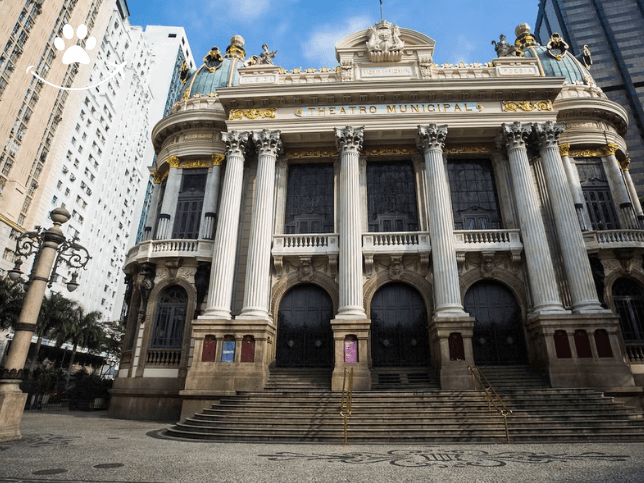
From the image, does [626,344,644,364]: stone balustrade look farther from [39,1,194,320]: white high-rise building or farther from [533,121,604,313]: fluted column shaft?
[39,1,194,320]: white high-rise building

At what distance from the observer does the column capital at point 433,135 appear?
2025 centimetres

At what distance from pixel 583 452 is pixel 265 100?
65.1 ft

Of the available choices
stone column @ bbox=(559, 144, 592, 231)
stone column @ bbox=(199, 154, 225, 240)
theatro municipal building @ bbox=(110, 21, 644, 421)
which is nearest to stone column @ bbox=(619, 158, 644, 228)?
theatro municipal building @ bbox=(110, 21, 644, 421)

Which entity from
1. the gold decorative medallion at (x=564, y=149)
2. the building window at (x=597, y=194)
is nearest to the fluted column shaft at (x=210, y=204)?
the gold decorative medallion at (x=564, y=149)

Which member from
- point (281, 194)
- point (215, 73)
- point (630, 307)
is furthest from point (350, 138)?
point (630, 307)

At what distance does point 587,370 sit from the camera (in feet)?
51.1

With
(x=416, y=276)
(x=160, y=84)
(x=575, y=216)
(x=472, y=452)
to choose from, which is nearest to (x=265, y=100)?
(x=416, y=276)

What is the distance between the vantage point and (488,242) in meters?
19.2

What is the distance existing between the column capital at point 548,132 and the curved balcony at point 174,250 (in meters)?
17.9

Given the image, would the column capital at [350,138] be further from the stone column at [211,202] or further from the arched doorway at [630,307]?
the arched doorway at [630,307]

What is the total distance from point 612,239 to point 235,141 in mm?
19686

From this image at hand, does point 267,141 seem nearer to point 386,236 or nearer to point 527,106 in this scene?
point 386,236

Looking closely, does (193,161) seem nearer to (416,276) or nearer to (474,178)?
(416,276)

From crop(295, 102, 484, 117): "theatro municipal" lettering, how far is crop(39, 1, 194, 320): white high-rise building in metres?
43.4
